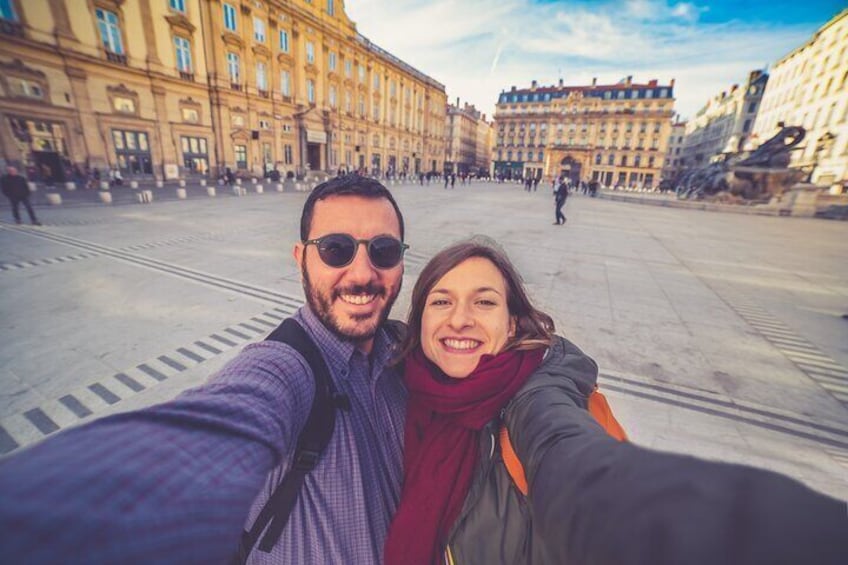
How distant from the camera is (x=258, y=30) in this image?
2869cm

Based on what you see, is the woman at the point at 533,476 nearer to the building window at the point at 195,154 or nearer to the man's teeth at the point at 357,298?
the man's teeth at the point at 357,298

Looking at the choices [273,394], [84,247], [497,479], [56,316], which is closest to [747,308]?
[497,479]

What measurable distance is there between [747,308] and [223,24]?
35.3 m

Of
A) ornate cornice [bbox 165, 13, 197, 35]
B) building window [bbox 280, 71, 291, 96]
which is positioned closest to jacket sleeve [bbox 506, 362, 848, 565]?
ornate cornice [bbox 165, 13, 197, 35]

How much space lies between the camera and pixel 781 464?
9.21 ft

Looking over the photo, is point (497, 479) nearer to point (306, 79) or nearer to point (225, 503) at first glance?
point (225, 503)

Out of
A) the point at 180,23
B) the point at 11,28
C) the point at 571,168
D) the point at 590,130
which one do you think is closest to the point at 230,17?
the point at 180,23

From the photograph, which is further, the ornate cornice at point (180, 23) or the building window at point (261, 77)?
the building window at point (261, 77)

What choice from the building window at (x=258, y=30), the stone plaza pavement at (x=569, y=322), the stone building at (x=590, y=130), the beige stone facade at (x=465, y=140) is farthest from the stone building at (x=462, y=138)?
the stone plaza pavement at (x=569, y=322)

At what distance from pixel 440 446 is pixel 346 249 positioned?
104cm

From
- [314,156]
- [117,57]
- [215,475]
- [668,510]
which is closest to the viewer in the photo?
[668,510]

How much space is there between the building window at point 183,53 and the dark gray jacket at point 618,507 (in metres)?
32.7

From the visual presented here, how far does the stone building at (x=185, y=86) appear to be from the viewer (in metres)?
17.9

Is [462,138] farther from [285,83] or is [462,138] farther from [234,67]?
[234,67]
